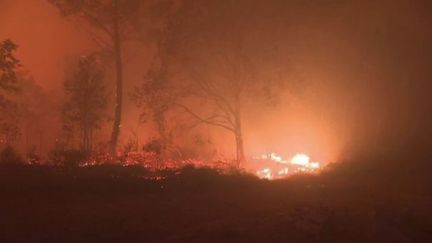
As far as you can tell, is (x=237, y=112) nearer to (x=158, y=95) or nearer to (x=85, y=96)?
(x=158, y=95)

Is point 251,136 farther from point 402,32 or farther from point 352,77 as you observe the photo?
point 402,32

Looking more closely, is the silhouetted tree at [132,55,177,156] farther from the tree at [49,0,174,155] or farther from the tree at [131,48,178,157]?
the tree at [49,0,174,155]

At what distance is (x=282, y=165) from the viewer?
2698 centimetres

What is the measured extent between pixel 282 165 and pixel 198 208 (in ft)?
44.6

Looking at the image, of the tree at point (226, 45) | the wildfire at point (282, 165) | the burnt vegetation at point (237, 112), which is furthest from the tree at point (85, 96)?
the wildfire at point (282, 165)

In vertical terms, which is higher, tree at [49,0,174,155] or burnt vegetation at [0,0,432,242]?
tree at [49,0,174,155]

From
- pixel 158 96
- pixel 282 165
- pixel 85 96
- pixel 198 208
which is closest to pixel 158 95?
pixel 158 96

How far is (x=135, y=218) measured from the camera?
12523mm

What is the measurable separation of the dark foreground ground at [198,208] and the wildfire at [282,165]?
5876 millimetres

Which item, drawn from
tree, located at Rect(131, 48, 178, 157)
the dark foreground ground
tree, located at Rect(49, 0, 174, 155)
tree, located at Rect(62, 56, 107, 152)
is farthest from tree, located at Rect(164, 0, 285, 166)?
the dark foreground ground

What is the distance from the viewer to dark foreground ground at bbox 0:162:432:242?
11.5 meters

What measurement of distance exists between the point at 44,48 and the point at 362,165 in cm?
2562

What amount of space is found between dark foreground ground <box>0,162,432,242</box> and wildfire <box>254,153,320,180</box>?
5.88 m

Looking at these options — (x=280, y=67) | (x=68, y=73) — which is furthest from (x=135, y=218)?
(x=68, y=73)
